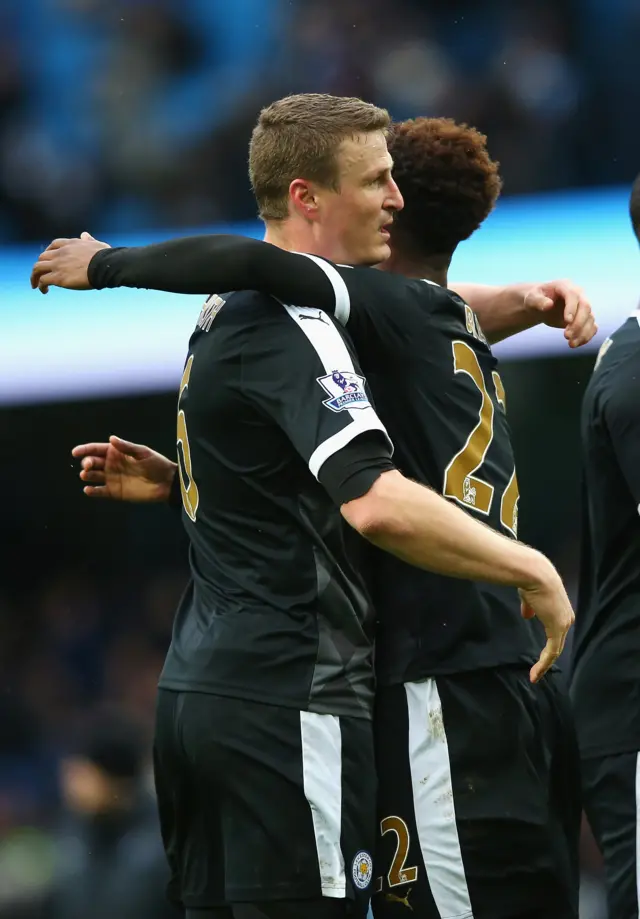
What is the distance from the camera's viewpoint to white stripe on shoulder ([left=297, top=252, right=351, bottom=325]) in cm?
285

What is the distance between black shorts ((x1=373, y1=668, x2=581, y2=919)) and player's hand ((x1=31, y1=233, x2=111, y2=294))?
109 cm

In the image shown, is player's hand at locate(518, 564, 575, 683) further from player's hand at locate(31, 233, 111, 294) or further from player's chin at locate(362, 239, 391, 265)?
player's hand at locate(31, 233, 111, 294)

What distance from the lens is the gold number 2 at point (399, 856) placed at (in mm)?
2893

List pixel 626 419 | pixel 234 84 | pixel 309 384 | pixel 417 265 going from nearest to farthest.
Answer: pixel 309 384, pixel 626 419, pixel 417 265, pixel 234 84

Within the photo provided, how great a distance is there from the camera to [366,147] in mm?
3084

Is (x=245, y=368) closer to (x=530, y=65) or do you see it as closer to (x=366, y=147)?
(x=366, y=147)

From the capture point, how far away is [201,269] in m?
2.83

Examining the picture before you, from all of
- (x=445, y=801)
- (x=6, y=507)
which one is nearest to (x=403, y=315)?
(x=445, y=801)

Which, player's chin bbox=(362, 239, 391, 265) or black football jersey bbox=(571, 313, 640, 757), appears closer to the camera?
player's chin bbox=(362, 239, 391, 265)

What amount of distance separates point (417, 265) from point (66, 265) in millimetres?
878

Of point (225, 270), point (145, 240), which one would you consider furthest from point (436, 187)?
point (145, 240)

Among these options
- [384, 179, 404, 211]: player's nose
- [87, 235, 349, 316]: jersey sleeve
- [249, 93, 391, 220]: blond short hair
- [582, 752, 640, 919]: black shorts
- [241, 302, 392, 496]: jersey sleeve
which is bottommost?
[582, 752, 640, 919]: black shorts

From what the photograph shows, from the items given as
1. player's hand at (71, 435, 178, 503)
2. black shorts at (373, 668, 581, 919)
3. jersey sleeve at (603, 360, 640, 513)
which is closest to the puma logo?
black shorts at (373, 668, 581, 919)

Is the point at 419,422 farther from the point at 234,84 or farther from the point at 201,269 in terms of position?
the point at 234,84
